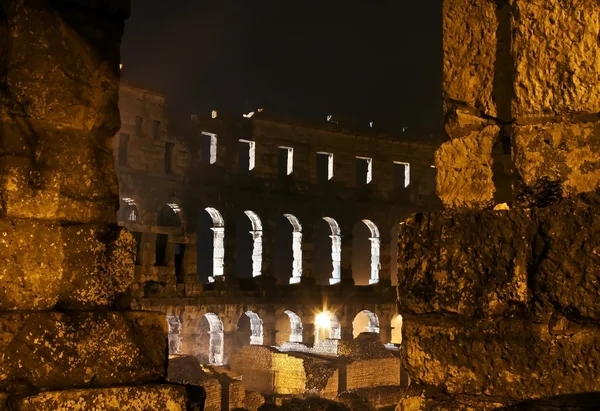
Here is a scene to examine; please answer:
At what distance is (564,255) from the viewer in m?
2.43

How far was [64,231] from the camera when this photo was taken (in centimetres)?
396

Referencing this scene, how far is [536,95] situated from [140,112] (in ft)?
91.9

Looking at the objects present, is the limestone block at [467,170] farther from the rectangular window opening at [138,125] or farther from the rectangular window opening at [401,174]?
the rectangular window opening at [401,174]

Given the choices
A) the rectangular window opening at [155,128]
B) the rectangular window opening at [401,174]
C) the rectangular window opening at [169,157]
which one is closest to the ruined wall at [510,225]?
the rectangular window opening at [155,128]

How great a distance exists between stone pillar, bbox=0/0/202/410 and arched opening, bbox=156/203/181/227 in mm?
26234

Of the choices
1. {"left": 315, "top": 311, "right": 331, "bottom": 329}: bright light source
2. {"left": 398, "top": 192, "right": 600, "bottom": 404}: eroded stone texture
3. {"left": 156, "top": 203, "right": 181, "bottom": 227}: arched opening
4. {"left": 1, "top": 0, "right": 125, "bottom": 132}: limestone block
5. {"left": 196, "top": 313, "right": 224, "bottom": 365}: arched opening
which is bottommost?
{"left": 196, "top": 313, "right": 224, "bottom": 365}: arched opening

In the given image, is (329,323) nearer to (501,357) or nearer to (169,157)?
(169,157)

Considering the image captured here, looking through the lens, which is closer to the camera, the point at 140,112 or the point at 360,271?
the point at 140,112

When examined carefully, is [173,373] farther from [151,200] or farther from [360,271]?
[360,271]

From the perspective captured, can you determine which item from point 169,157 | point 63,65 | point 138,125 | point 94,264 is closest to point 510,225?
point 94,264

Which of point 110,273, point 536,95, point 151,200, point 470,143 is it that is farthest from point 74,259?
point 151,200

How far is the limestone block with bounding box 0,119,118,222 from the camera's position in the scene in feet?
12.7

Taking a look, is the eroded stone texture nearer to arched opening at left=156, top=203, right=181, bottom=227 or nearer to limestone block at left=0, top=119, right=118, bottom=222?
limestone block at left=0, top=119, right=118, bottom=222

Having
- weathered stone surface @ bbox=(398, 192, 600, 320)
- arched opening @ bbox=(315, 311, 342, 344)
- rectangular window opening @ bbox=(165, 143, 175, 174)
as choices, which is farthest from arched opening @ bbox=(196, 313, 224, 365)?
weathered stone surface @ bbox=(398, 192, 600, 320)
